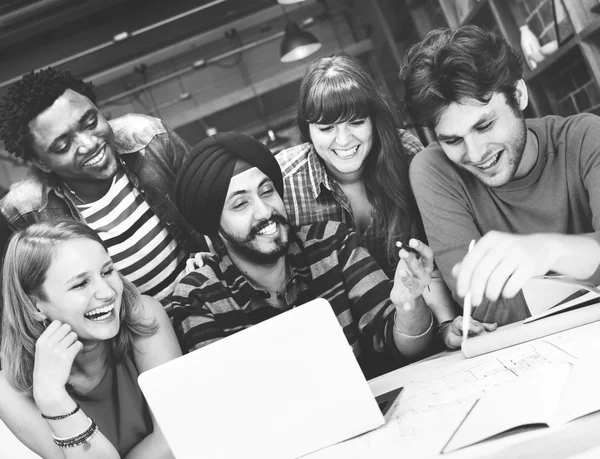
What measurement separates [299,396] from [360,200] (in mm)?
1172

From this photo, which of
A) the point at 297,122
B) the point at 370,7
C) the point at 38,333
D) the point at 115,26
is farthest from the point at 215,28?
the point at 38,333

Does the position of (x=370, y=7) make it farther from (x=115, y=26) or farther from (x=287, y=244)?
(x=287, y=244)

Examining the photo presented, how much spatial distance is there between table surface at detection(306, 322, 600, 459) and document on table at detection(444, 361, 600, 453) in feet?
0.04

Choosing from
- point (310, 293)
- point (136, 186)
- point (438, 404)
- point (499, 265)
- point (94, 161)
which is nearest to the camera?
point (438, 404)

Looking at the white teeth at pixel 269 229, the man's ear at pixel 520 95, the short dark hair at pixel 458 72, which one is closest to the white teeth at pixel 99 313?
the white teeth at pixel 269 229

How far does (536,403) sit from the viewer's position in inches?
34.0

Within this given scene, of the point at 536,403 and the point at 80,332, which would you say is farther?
the point at 80,332

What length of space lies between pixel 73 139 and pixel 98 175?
0.48ft

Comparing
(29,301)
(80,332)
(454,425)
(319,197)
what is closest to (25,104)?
(29,301)

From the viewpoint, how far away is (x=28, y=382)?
171 centimetres

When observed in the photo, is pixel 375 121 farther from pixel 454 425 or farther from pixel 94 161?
pixel 454 425

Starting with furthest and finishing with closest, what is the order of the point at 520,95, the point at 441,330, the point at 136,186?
the point at 136,186, the point at 520,95, the point at 441,330

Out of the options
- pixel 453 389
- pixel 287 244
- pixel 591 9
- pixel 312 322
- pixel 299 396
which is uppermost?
pixel 591 9

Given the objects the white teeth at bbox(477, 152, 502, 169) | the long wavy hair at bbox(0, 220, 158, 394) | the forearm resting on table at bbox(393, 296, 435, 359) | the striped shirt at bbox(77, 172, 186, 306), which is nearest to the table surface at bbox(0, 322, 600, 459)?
the forearm resting on table at bbox(393, 296, 435, 359)
